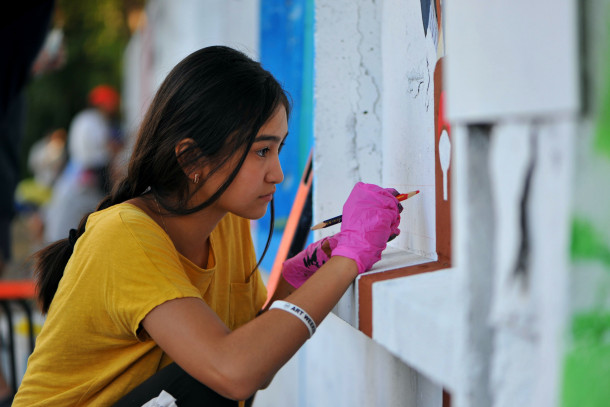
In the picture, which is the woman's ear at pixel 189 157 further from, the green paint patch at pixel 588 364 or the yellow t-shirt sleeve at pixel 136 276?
the green paint patch at pixel 588 364

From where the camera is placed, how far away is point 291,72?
3150mm

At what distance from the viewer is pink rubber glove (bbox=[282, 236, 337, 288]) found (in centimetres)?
173

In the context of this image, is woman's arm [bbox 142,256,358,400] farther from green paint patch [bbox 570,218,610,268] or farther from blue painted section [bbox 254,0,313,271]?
blue painted section [bbox 254,0,313,271]

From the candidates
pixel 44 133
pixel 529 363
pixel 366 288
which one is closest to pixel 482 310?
pixel 529 363

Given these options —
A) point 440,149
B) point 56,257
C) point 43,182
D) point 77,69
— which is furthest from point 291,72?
point 77,69

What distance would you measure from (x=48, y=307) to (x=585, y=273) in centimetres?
145

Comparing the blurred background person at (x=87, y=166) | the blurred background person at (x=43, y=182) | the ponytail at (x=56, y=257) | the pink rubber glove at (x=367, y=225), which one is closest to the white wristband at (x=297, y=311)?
the pink rubber glove at (x=367, y=225)

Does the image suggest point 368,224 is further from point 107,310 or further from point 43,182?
point 43,182

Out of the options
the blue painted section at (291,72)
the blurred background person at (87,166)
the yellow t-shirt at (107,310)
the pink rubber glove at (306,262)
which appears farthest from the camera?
the blurred background person at (87,166)

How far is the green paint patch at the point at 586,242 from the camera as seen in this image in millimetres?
678

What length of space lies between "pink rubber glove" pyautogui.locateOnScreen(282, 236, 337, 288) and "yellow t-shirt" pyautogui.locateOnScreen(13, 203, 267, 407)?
0.23m

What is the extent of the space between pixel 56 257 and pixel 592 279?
4.59 ft

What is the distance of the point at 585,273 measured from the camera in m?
→ 0.68

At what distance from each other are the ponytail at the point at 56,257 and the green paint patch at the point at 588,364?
1308 millimetres
